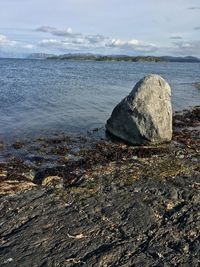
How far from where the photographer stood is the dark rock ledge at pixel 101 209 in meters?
8.27

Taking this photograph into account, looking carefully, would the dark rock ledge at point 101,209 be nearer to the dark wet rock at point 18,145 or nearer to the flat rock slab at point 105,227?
the flat rock slab at point 105,227

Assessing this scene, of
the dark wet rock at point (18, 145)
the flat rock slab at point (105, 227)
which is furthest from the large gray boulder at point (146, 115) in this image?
the flat rock slab at point (105, 227)

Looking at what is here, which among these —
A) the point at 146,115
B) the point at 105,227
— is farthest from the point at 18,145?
the point at 105,227

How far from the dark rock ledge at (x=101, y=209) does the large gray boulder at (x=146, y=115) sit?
1992 mm

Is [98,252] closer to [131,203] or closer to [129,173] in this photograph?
[131,203]

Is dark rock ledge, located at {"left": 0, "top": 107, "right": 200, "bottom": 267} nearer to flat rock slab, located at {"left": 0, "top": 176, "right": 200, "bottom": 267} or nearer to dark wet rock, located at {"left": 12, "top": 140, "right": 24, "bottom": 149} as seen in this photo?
flat rock slab, located at {"left": 0, "top": 176, "right": 200, "bottom": 267}

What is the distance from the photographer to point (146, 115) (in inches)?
730

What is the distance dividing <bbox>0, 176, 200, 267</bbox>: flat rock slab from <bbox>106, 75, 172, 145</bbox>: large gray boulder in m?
6.49

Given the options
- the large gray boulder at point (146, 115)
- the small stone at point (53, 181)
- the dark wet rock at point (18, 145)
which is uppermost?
the large gray boulder at point (146, 115)

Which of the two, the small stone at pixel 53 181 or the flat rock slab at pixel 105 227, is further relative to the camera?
the small stone at pixel 53 181

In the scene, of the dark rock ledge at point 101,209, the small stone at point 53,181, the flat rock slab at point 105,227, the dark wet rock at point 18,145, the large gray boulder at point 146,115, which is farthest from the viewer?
the large gray boulder at point 146,115

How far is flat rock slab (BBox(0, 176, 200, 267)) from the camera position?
8.16 meters

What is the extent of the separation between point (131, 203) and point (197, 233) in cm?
210

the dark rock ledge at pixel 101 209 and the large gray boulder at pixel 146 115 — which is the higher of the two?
the large gray boulder at pixel 146 115
